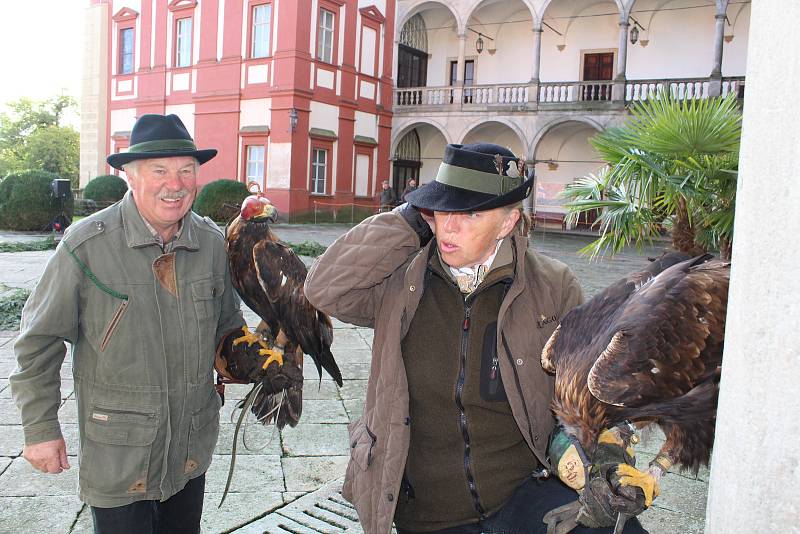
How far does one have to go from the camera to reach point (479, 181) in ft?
7.55

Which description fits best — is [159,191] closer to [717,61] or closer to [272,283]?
[272,283]

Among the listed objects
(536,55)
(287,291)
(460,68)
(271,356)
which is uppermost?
(536,55)

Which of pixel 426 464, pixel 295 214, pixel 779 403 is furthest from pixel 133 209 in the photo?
pixel 295 214

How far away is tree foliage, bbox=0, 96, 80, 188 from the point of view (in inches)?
1873

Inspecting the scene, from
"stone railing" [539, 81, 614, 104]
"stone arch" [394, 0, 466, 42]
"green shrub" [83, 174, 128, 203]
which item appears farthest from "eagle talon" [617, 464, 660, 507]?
"stone arch" [394, 0, 466, 42]

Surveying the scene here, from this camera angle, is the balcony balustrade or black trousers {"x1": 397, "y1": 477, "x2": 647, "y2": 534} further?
the balcony balustrade

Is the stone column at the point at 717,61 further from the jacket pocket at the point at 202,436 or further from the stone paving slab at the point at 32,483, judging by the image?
the jacket pocket at the point at 202,436

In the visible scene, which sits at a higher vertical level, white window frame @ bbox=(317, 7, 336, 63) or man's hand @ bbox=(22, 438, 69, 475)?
white window frame @ bbox=(317, 7, 336, 63)

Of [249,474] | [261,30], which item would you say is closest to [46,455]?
[249,474]

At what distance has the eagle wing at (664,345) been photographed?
1.88m

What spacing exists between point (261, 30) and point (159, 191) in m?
22.1

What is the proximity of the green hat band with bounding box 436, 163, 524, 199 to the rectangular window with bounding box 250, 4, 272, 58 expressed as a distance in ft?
72.7

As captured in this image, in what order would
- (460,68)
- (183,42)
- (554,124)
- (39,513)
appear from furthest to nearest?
(183,42), (460,68), (554,124), (39,513)

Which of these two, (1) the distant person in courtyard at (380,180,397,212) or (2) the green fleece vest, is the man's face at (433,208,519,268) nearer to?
(2) the green fleece vest
